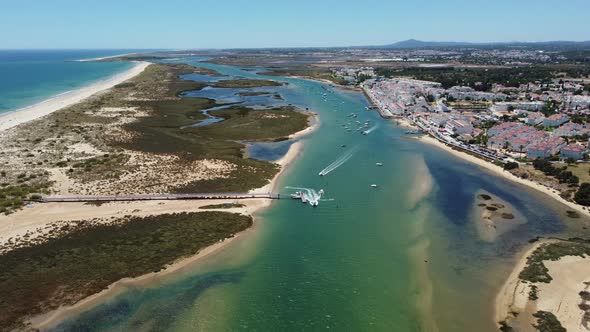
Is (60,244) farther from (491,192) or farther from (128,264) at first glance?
(491,192)

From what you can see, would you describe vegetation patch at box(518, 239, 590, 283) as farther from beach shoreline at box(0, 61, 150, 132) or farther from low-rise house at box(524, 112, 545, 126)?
beach shoreline at box(0, 61, 150, 132)

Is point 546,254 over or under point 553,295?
over

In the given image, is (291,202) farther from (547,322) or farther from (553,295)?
(547,322)

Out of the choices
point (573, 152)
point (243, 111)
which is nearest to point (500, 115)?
point (573, 152)

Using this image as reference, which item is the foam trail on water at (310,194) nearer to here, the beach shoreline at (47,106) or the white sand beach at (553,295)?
the white sand beach at (553,295)

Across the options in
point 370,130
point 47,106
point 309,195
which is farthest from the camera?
point 47,106

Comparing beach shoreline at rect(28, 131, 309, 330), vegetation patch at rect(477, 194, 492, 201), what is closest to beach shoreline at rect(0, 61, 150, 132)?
beach shoreline at rect(28, 131, 309, 330)
